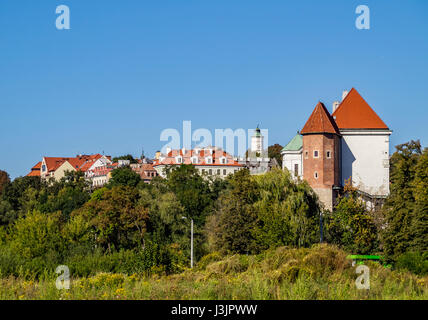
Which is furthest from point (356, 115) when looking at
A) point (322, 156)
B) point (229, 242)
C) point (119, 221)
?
point (119, 221)

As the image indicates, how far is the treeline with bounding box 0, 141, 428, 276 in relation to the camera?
28434 millimetres

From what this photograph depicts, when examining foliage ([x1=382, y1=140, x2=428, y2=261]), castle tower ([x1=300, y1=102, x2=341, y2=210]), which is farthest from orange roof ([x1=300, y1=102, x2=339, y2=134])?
foliage ([x1=382, y1=140, x2=428, y2=261])

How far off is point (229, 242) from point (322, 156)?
18.9 metres

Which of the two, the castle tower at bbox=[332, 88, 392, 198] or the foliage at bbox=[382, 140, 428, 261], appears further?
the castle tower at bbox=[332, 88, 392, 198]

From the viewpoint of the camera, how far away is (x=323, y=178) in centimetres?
5434

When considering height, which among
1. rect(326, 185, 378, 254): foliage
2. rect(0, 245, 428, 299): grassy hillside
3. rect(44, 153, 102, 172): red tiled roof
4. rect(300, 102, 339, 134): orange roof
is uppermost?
rect(300, 102, 339, 134): orange roof

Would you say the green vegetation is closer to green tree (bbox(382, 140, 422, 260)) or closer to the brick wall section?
green tree (bbox(382, 140, 422, 260))

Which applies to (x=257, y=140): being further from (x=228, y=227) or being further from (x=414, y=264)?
(x=414, y=264)

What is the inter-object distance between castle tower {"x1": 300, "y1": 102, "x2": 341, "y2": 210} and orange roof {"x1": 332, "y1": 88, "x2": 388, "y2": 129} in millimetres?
3615

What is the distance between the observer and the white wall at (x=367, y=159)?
58250 mm

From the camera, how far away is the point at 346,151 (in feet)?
193

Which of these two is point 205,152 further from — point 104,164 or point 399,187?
point 399,187

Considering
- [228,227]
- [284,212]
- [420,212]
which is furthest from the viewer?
[284,212]
